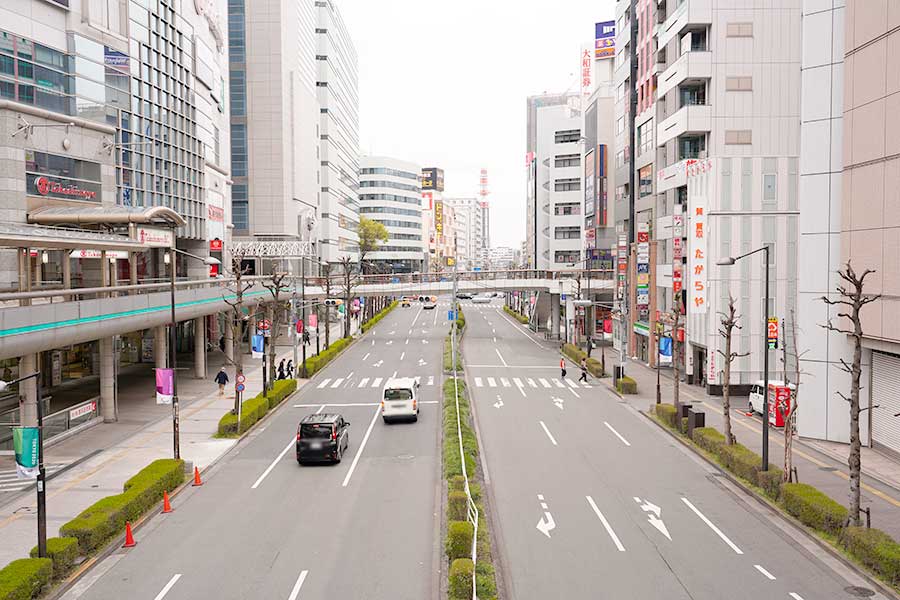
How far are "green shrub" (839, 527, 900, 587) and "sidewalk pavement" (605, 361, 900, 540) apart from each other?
2168 millimetres

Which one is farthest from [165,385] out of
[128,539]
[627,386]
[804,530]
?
[627,386]

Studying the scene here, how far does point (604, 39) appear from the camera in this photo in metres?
93.6

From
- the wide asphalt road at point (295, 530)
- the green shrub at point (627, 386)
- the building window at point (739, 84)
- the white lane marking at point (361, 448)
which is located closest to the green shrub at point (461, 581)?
the wide asphalt road at point (295, 530)

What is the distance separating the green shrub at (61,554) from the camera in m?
17.4

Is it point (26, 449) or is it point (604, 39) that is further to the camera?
point (604, 39)

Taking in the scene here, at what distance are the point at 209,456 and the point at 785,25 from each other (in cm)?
4215

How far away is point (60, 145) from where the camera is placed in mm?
40219

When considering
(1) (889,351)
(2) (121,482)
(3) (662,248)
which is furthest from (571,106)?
(2) (121,482)

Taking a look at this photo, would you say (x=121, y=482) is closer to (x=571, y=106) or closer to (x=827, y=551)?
(x=827, y=551)

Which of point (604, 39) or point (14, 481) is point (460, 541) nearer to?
point (14, 481)

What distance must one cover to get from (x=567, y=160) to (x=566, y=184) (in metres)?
3.53

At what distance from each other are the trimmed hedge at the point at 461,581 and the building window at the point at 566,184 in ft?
316

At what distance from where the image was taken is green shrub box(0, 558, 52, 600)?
15172 millimetres

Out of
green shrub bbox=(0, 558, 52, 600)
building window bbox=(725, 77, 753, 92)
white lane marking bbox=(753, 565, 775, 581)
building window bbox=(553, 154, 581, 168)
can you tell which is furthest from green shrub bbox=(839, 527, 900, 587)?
building window bbox=(553, 154, 581, 168)
